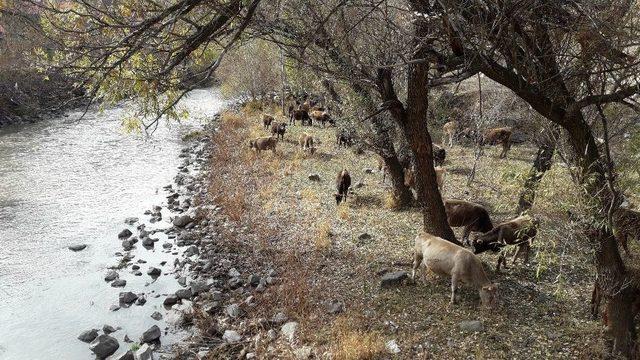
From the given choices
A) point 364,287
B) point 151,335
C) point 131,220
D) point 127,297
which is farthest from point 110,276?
point 364,287

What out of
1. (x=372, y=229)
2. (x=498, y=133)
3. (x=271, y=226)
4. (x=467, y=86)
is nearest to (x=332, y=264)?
(x=372, y=229)

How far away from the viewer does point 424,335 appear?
303 inches

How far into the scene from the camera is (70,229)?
15047 mm

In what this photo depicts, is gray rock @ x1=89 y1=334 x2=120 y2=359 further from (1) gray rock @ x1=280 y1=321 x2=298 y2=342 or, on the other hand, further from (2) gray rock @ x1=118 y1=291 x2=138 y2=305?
(1) gray rock @ x1=280 y1=321 x2=298 y2=342

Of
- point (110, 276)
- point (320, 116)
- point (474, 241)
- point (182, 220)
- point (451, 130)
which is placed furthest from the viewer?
point (320, 116)

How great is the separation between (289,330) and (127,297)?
4.42 meters

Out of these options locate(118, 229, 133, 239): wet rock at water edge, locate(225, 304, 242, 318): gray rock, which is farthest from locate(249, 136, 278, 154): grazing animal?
locate(225, 304, 242, 318): gray rock

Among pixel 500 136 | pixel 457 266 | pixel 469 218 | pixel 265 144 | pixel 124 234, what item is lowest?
pixel 124 234

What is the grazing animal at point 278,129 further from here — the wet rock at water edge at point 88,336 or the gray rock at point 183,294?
the wet rock at water edge at point 88,336

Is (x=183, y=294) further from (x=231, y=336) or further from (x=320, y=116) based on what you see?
(x=320, y=116)

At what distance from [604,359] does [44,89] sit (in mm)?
38538

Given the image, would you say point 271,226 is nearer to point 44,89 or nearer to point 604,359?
point 604,359

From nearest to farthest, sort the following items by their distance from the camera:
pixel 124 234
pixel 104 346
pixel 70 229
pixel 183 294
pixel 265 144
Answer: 1. pixel 104 346
2. pixel 183 294
3. pixel 124 234
4. pixel 70 229
5. pixel 265 144

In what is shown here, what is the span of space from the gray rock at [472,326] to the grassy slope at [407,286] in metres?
0.11
